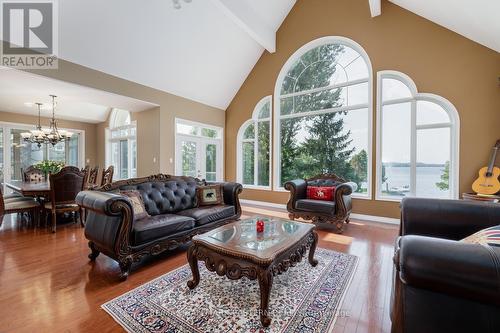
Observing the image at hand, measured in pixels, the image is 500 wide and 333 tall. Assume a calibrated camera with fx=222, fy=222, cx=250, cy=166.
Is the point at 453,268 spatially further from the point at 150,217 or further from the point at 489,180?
the point at 489,180

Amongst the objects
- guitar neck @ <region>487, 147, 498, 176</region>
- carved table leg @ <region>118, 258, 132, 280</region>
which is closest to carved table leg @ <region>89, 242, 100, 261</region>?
carved table leg @ <region>118, 258, 132, 280</region>

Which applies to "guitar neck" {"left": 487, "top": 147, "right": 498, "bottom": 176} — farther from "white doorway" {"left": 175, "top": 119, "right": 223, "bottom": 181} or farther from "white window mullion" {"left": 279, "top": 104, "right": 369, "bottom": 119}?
"white doorway" {"left": 175, "top": 119, "right": 223, "bottom": 181}

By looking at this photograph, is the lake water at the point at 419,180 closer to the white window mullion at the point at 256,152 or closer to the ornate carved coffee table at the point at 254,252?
the ornate carved coffee table at the point at 254,252

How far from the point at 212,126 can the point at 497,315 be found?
6.52 meters

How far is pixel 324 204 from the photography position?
13.0 feet

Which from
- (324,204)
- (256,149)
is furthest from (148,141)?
(324,204)

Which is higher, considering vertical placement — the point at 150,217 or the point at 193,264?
the point at 150,217

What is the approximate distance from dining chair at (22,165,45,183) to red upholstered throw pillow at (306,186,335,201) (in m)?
6.33

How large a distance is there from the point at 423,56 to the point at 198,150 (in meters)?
5.57

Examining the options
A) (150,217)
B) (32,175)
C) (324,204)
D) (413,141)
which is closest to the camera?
(150,217)

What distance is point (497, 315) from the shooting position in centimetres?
92

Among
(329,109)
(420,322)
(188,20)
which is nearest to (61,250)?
(420,322)

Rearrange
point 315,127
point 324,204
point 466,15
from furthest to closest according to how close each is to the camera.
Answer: point 315,127
point 324,204
point 466,15

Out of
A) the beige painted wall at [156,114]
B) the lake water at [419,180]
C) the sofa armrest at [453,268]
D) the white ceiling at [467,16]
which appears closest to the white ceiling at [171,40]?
the beige painted wall at [156,114]
